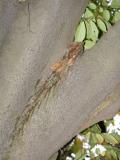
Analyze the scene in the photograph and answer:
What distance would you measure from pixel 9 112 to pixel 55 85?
0.19 meters

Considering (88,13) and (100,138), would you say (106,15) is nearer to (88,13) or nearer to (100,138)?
(88,13)

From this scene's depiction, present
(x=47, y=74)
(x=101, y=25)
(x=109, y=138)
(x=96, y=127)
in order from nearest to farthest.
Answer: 1. (x=47, y=74)
2. (x=101, y=25)
3. (x=109, y=138)
4. (x=96, y=127)

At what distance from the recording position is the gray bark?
3.31ft

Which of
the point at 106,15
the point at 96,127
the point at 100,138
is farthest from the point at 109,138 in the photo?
the point at 106,15

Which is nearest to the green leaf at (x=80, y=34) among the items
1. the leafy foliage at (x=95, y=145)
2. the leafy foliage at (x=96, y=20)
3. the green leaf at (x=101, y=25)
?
the leafy foliage at (x=96, y=20)

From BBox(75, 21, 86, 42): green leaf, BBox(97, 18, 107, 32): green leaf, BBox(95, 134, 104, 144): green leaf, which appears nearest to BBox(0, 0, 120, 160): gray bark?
BBox(75, 21, 86, 42): green leaf

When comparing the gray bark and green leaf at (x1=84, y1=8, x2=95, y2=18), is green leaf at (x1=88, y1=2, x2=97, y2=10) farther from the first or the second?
the gray bark

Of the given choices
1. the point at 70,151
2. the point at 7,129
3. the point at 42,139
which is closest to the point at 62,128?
the point at 42,139

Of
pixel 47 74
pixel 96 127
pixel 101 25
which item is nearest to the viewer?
pixel 47 74

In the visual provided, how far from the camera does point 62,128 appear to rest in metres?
1.09

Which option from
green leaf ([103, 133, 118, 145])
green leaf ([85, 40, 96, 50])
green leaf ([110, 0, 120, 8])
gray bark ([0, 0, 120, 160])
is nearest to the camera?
gray bark ([0, 0, 120, 160])

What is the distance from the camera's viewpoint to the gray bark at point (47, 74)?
3.31 ft

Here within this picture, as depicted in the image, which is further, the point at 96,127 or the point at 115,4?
the point at 96,127

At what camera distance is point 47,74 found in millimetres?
1104
